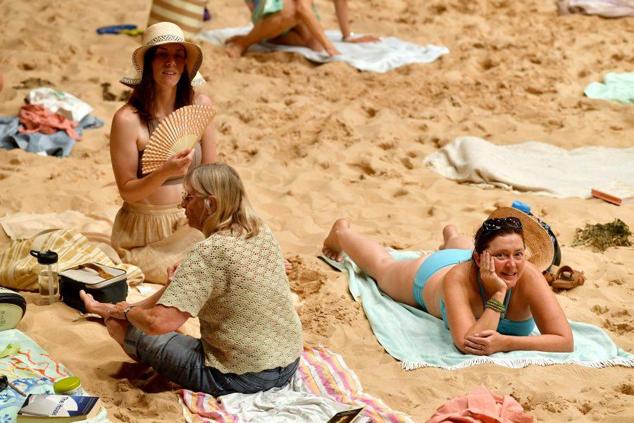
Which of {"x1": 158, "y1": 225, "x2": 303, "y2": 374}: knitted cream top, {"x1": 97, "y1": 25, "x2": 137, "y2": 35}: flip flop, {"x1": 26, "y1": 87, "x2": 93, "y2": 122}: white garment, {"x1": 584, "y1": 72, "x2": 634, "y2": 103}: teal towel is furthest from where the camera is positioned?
{"x1": 97, "y1": 25, "x2": 137, "y2": 35}: flip flop

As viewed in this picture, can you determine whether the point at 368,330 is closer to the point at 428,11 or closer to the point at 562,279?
the point at 562,279

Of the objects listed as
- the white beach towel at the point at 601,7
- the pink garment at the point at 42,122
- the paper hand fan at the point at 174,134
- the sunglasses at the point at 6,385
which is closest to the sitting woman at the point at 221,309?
the sunglasses at the point at 6,385

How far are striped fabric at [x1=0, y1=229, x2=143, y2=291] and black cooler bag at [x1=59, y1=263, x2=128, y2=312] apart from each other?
0.38 ft

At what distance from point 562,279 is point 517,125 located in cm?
273

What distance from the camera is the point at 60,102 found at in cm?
750

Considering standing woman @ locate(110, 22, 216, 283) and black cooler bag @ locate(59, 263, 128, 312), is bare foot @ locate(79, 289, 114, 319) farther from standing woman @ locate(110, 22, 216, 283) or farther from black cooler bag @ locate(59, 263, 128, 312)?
standing woman @ locate(110, 22, 216, 283)

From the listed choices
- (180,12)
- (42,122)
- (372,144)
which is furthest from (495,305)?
(180,12)

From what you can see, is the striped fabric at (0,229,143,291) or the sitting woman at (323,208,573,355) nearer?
the sitting woman at (323,208,573,355)

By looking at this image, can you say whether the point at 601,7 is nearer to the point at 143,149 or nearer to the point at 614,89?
the point at 614,89

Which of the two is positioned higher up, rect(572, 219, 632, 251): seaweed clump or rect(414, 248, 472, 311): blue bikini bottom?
rect(414, 248, 472, 311): blue bikini bottom

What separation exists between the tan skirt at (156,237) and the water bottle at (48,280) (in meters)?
0.46

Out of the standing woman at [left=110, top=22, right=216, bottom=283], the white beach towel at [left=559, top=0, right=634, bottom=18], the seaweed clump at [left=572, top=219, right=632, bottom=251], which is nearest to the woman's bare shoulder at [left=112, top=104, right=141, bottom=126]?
the standing woman at [left=110, top=22, right=216, bottom=283]

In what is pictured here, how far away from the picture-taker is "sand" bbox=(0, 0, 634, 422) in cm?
433

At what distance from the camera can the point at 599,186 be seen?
672cm
